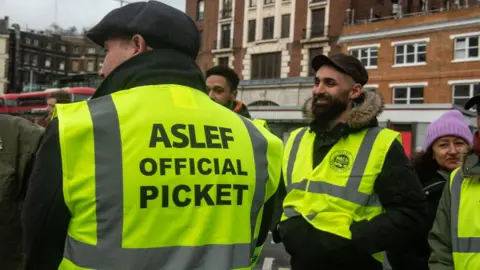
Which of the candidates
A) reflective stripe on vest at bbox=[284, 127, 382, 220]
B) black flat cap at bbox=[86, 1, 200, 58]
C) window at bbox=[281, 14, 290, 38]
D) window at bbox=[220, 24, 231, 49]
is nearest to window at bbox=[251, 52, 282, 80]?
window at bbox=[281, 14, 290, 38]

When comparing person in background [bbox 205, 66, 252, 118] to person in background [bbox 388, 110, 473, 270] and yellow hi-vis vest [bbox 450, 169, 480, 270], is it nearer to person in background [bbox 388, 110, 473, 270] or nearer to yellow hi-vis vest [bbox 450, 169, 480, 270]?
person in background [bbox 388, 110, 473, 270]

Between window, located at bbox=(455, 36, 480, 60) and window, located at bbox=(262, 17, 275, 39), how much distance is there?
14590 millimetres

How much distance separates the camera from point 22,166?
127 inches

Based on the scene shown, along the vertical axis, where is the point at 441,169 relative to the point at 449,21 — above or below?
below

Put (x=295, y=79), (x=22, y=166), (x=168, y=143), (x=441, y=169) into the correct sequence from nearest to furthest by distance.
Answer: (x=168, y=143) → (x=22, y=166) → (x=441, y=169) → (x=295, y=79)

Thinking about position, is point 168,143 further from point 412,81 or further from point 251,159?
point 412,81

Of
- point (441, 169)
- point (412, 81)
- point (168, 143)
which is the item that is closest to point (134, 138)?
point (168, 143)

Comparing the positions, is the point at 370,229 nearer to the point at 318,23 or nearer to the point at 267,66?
the point at 318,23

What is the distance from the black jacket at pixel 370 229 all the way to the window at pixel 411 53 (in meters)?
29.3

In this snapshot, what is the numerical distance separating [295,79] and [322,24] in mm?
4342

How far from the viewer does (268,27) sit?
40562 mm

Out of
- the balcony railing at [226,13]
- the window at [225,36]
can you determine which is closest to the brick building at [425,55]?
the window at [225,36]

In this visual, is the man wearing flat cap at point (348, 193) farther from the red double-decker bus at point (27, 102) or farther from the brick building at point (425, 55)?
the red double-decker bus at point (27, 102)

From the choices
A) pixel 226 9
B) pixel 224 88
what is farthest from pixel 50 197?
pixel 226 9
